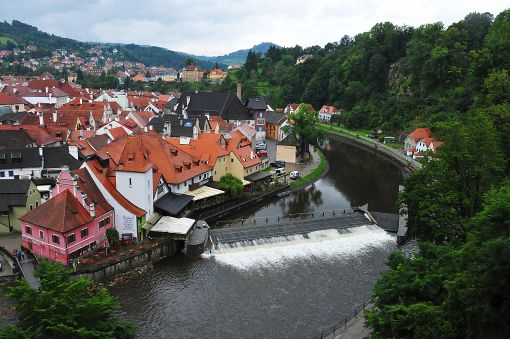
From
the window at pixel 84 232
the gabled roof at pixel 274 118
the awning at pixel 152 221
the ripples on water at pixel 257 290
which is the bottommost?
the ripples on water at pixel 257 290

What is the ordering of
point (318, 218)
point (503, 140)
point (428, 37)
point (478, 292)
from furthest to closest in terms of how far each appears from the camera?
point (428, 37), point (318, 218), point (503, 140), point (478, 292)

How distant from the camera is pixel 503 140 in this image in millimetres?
36312

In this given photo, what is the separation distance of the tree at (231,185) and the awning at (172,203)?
6.08m

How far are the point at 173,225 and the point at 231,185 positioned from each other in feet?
38.4

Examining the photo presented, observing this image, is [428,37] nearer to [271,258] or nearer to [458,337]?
[271,258]

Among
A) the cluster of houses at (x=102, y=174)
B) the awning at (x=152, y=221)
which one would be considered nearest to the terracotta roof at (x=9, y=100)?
the cluster of houses at (x=102, y=174)

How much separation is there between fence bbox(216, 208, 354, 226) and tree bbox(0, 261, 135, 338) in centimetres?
2251

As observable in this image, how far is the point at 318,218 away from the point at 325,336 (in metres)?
19.2

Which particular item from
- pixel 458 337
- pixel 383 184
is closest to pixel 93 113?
pixel 383 184

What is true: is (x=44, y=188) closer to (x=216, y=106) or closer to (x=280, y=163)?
(x=280, y=163)

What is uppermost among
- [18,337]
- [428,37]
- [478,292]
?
[428,37]

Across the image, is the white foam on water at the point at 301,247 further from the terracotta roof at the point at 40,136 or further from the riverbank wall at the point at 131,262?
the terracotta roof at the point at 40,136

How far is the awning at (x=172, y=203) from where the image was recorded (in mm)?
38406

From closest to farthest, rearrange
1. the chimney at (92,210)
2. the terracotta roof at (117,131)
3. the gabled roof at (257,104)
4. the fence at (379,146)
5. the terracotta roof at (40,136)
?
the chimney at (92,210), the terracotta roof at (40,136), the terracotta roof at (117,131), the fence at (379,146), the gabled roof at (257,104)
